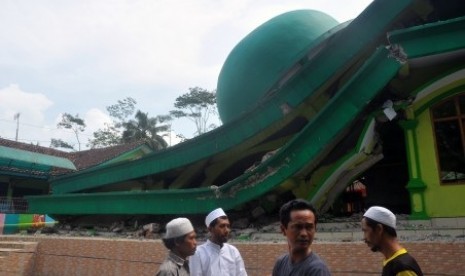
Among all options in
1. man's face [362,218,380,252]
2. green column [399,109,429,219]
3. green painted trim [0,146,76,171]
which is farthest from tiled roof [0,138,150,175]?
man's face [362,218,380,252]

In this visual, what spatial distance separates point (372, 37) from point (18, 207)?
723 inches

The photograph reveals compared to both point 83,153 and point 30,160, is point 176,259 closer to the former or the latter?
point 30,160

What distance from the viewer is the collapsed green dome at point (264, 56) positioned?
9805mm

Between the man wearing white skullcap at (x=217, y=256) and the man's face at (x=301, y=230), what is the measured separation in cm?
180

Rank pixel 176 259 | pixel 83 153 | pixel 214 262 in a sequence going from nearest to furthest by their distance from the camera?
pixel 176 259
pixel 214 262
pixel 83 153

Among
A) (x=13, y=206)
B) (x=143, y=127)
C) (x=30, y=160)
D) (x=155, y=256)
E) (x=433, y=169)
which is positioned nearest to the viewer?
(x=433, y=169)

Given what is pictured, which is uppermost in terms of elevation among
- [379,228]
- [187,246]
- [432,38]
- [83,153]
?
[83,153]

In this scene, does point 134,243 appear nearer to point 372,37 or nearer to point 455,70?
point 372,37

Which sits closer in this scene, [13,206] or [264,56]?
[264,56]

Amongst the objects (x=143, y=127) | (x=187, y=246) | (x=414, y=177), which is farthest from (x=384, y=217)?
(x=143, y=127)

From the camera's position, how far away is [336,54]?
25.8ft

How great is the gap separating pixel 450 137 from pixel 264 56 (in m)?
4.76

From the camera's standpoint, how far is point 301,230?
2209mm

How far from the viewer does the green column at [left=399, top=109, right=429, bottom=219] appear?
6773 mm
